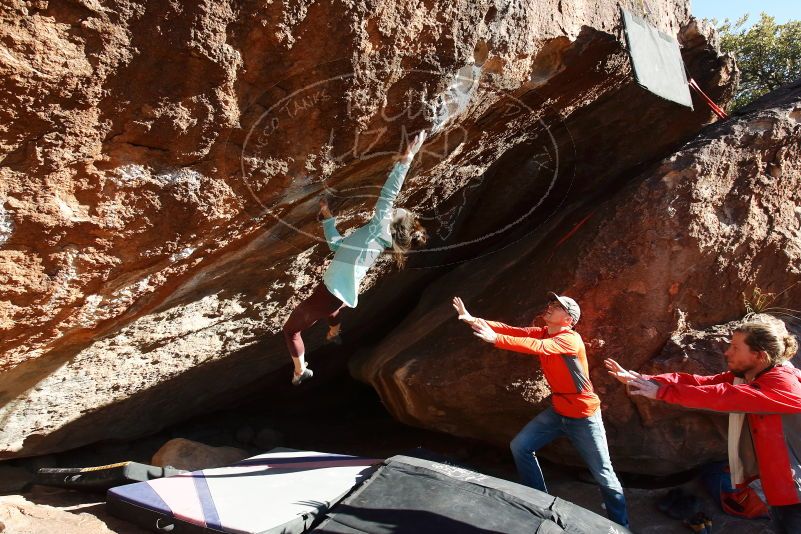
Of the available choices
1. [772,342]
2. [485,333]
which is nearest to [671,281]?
[772,342]

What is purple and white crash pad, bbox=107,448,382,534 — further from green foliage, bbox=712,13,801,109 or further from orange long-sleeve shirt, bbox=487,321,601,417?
green foliage, bbox=712,13,801,109

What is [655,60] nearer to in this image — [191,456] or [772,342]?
[772,342]

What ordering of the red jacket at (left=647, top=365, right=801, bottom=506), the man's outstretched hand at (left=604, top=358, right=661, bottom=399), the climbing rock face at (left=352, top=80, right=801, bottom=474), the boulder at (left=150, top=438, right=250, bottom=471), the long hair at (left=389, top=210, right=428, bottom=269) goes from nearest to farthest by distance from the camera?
the red jacket at (left=647, top=365, right=801, bottom=506) → the man's outstretched hand at (left=604, top=358, right=661, bottom=399) → the long hair at (left=389, top=210, right=428, bottom=269) → the climbing rock face at (left=352, top=80, right=801, bottom=474) → the boulder at (left=150, top=438, right=250, bottom=471)

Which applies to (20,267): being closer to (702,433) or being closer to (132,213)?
(132,213)

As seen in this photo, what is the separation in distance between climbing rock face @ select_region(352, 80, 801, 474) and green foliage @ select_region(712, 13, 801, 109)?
597 cm

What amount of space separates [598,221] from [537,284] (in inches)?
24.0

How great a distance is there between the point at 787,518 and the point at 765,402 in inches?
23.6

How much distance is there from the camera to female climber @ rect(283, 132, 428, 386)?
3293 millimetres

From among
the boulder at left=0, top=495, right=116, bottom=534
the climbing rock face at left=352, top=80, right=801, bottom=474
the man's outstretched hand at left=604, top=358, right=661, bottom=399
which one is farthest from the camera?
the climbing rock face at left=352, top=80, right=801, bottom=474

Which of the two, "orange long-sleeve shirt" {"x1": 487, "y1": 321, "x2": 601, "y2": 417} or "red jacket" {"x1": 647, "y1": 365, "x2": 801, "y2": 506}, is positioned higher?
"orange long-sleeve shirt" {"x1": 487, "y1": 321, "x2": 601, "y2": 417}

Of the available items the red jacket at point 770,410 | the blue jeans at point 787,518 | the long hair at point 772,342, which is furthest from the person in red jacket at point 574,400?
the long hair at point 772,342

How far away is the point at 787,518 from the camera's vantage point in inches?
112

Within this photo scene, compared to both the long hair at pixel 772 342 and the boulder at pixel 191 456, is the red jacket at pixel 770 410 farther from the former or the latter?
the boulder at pixel 191 456

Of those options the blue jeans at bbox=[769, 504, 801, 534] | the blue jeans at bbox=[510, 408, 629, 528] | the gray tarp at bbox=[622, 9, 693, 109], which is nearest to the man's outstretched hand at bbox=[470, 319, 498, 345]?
the blue jeans at bbox=[510, 408, 629, 528]
